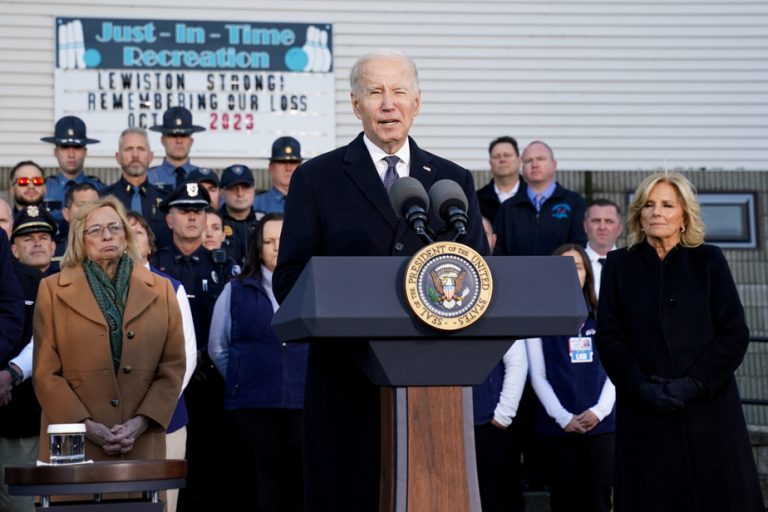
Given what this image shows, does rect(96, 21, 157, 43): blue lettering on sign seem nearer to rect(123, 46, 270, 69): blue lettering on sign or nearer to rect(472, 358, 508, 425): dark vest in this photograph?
rect(123, 46, 270, 69): blue lettering on sign

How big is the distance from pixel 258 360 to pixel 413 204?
477 centimetres

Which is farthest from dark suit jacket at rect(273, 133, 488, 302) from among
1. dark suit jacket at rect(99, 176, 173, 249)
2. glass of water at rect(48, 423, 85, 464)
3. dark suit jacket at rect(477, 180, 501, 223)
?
dark suit jacket at rect(477, 180, 501, 223)

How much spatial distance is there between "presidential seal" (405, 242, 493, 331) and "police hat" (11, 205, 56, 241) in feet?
18.5

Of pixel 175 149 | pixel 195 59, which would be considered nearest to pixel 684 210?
pixel 175 149

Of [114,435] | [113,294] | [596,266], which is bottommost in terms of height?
[114,435]

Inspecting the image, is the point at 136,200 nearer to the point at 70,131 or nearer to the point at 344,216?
the point at 70,131

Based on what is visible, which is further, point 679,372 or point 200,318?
point 200,318

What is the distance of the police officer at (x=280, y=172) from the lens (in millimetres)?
11219

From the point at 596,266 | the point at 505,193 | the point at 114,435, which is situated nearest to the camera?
the point at 114,435

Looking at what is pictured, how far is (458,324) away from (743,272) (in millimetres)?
11316

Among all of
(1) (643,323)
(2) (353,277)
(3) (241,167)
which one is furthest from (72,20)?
(2) (353,277)

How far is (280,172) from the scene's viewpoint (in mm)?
11328

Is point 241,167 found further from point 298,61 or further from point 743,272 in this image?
point 743,272

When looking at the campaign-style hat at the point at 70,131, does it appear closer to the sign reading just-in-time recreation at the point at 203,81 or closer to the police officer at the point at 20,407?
the sign reading just-in-time recreation at the point at 203,81
